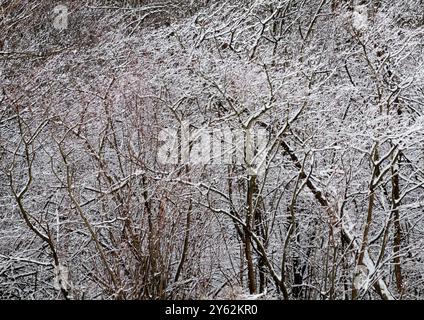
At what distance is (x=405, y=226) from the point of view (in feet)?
25.7

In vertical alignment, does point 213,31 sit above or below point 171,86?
above

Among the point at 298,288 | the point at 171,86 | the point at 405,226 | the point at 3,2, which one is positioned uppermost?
the point at 3,2

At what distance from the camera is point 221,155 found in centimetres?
652

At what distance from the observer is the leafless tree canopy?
583 cm

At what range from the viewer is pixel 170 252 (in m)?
5.00

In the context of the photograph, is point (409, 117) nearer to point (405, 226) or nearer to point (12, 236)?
point (405, 226)

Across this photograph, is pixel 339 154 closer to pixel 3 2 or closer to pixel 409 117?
pixel 409 117

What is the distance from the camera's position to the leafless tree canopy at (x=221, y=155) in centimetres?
583
